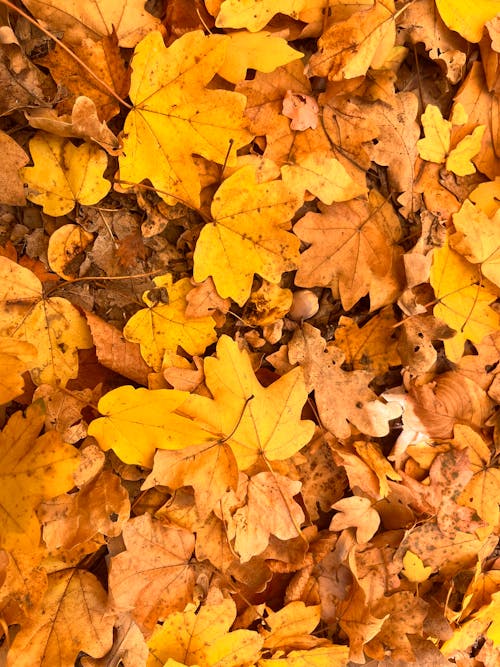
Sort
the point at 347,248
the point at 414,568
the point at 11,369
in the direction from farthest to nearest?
the point at 414,568
the point at 347,248
the point at 11,369

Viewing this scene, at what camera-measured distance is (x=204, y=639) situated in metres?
1.10

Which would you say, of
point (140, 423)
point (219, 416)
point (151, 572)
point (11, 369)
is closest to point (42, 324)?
point (11, 369)

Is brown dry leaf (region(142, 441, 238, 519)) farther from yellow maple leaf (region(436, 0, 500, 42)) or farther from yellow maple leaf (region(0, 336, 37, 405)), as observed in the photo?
yellow maple leaf (region(436, 0, 500, 42))

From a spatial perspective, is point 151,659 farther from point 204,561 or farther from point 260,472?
point 260,472

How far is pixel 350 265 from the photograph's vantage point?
1.14 meters

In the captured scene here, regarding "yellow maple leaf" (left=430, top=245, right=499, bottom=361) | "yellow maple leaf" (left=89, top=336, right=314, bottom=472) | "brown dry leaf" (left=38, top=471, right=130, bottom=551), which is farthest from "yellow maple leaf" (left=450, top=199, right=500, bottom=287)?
"brown dry leaf" (left=38, top=471, right=130, bottom=551)

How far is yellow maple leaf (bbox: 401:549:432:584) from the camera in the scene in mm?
1244

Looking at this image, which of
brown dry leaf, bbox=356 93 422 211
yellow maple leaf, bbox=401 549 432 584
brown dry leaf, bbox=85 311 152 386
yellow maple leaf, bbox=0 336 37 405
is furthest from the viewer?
yellow maple leaf, bbox=401 549 432 584

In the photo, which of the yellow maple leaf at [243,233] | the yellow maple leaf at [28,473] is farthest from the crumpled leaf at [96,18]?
the yellow maple leaf at [28,473]

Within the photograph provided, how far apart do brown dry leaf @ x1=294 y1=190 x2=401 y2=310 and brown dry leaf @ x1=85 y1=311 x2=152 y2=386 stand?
1.02 ft

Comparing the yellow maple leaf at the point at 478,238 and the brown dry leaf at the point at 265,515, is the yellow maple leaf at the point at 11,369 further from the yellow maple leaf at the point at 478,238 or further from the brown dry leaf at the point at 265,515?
the yellow maple leaf at the point at 478,238

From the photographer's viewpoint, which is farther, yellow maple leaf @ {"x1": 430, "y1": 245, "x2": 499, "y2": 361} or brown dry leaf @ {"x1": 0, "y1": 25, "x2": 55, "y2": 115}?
yellow maple leaf @ {"x1": 430, "y1": 245, "x2": 499, "y2": 361}

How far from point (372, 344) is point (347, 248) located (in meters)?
0.20

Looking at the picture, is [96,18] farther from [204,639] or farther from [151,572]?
[204,639]
